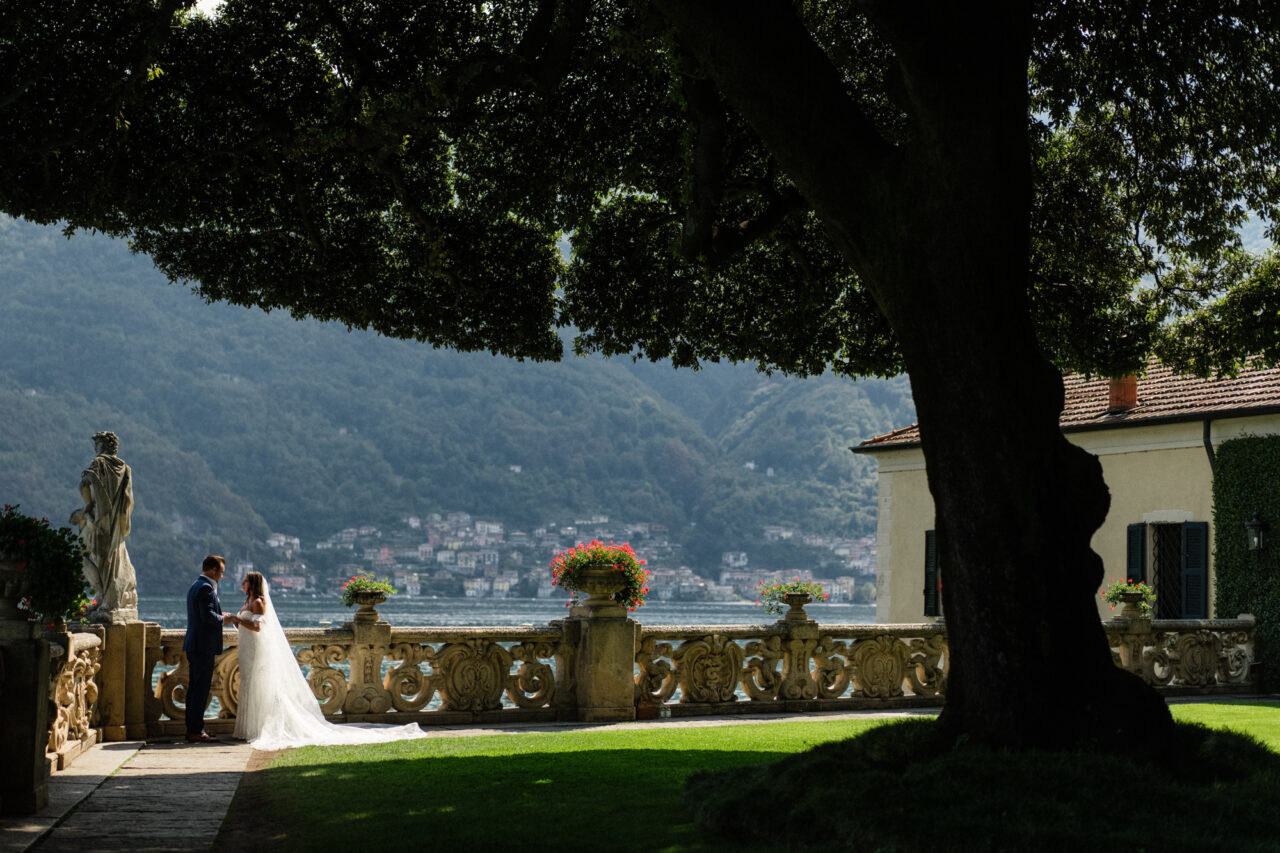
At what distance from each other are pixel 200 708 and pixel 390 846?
265 inches

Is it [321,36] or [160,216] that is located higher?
[321,36]

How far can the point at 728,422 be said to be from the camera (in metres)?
121

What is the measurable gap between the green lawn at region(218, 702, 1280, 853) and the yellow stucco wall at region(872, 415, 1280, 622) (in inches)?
445

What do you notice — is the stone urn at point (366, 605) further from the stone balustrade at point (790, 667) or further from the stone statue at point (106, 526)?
the stone balustrade at point (790, 667)

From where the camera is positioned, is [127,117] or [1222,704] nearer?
[127,117]

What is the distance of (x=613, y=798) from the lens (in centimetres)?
795

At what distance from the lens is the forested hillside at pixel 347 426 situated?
90.9m

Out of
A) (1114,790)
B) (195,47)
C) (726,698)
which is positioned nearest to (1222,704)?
(726,698)

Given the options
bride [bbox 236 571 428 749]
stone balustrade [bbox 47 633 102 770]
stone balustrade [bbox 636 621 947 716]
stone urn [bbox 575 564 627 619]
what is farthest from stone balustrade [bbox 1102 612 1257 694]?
stone balustrade [bbox 47 633 102 770]

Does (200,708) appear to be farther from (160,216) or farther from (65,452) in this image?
(65,452)

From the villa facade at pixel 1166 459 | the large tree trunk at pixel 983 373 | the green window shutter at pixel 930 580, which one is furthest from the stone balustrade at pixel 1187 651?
the large tree trunk at pixel 983 373

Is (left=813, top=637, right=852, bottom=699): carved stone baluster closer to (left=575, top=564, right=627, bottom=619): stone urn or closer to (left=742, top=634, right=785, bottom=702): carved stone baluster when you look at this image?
(left=742, top=634, right=785, bottom=702): carved stone baluster

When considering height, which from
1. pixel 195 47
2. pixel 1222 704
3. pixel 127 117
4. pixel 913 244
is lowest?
pixel 1222 704

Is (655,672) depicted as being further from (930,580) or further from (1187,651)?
(930,580)
